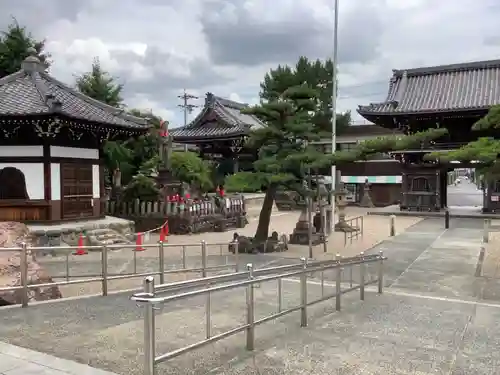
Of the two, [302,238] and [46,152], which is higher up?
[46,152]

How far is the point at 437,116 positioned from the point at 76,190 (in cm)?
2007

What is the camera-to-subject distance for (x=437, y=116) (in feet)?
88.1

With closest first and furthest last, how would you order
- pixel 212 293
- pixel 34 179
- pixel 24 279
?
pixel 212 293 < pixel 24 279 < pixel 34 179

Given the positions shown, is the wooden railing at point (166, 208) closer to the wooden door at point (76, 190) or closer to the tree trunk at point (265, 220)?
the wooden door at point (76, 190)

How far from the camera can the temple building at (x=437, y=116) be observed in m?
Answer: 26.6

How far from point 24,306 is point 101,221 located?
33.1 ft

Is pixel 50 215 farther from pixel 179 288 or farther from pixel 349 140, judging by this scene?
pixel 349 140

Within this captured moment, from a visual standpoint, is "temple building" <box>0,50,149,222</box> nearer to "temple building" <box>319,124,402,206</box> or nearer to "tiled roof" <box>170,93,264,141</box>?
"tiled roof" <box>170,93,264,141</box>

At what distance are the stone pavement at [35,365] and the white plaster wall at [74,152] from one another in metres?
11.9

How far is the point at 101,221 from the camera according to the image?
54.7 feet

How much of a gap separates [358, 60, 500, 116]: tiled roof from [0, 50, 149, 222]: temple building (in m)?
17.3

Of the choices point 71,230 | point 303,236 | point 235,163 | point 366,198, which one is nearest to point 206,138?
point 235,163

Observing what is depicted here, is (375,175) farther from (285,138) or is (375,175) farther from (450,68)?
(285,138)

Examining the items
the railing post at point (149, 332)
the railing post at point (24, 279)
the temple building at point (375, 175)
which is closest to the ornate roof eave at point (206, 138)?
the temple building at point (375, 175)
